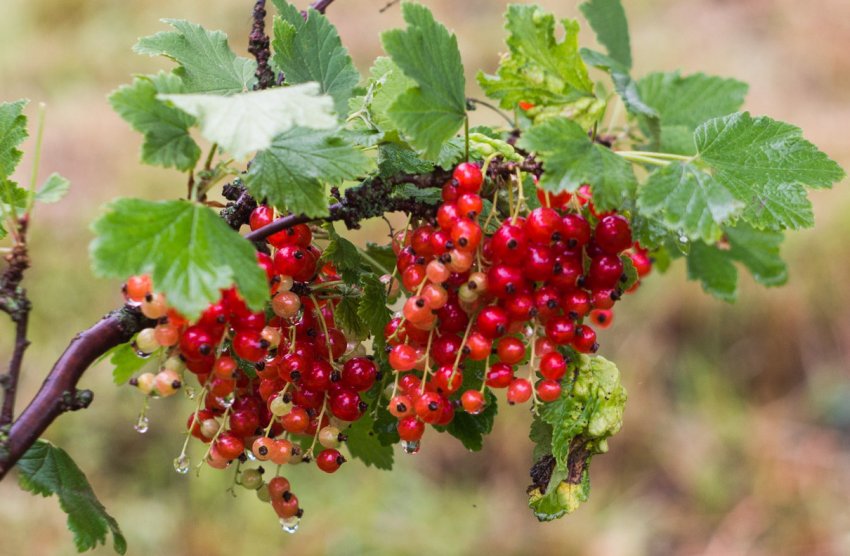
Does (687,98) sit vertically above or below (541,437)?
above

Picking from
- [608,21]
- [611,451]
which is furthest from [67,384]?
[611,451]

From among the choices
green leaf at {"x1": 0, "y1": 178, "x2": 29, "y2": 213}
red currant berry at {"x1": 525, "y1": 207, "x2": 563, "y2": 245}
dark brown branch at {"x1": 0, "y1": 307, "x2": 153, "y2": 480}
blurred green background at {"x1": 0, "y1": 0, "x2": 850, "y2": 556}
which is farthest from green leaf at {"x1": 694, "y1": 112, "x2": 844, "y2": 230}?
blurred green background at {"x1": 0, "y1": 0, "x2": 850, "y2": 556}

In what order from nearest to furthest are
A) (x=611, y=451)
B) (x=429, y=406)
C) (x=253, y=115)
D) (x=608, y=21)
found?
(x=253, y=115), (x=429, y=406), (x=608, y=21), (x=611, y=451)

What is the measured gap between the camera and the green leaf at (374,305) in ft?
2.09

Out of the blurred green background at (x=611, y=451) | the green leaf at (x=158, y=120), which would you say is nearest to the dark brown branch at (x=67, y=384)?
the green leaf at (x=158, y=120)

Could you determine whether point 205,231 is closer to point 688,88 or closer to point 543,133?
point 543,133

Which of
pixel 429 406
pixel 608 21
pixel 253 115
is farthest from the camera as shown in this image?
pixel 608 21

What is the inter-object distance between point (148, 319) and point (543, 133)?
300 mm

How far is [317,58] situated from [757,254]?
22.7 inches

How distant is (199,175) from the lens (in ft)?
1.84

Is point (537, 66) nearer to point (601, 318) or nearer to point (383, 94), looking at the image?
point (383, 94)

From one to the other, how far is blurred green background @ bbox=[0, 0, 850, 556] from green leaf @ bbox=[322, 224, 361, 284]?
1.36 meters

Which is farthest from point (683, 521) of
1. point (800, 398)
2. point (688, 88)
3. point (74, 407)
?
point (74, 407)

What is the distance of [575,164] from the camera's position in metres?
0.57
